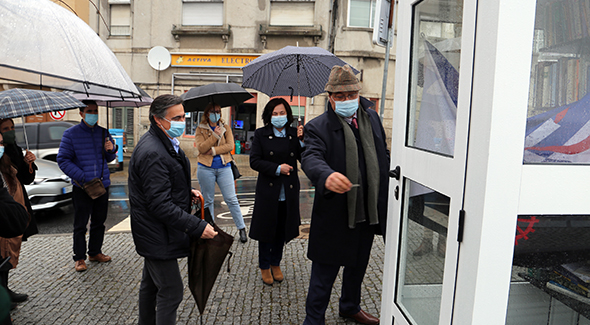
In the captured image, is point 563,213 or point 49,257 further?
point 49,257

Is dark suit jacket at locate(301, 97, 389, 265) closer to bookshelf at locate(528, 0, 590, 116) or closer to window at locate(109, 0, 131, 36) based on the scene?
bookshelf at locate(528, 0, 590, 116)

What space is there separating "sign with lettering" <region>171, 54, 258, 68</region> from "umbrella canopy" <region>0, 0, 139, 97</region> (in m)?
15.6

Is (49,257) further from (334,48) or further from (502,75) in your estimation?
(334,48)

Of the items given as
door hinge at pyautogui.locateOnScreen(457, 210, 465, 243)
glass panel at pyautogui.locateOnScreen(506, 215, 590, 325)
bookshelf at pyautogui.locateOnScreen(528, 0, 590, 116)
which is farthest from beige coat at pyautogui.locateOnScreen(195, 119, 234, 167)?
bookshelf at pyautogui.locateOnScreen(528, 0, 590, 116)

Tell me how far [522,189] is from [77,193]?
4513mm

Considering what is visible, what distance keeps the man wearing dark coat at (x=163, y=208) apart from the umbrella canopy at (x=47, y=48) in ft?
1.46

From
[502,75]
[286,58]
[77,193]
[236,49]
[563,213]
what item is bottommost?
[77,193]

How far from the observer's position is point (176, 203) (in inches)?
113

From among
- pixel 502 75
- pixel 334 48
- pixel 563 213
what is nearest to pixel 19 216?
pixel 502 75

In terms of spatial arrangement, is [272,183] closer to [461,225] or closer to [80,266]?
[80,266]

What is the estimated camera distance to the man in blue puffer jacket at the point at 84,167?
180 inches


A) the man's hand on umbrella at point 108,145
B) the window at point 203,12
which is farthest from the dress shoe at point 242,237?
the window at point 203,12

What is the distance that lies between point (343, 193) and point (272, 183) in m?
1.43

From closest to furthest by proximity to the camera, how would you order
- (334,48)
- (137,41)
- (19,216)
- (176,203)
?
(19,216)
(176,203)
(334,48)
(137,41)
